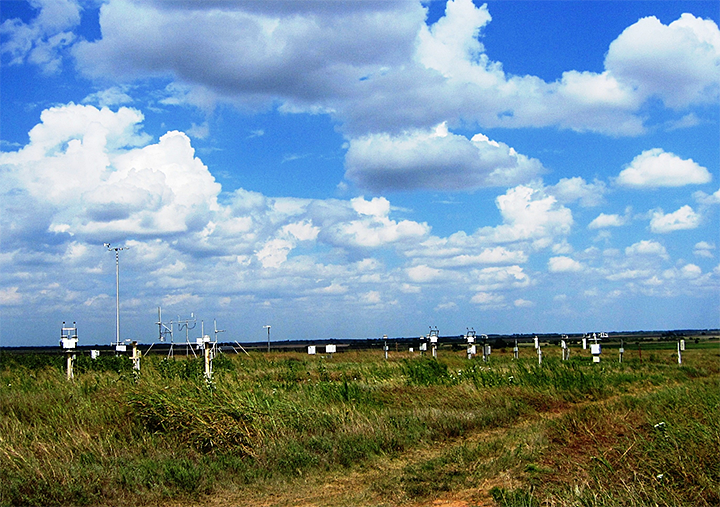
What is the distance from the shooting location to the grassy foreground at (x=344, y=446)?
25.9ft

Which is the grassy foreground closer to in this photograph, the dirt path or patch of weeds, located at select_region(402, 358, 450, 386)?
the dirt path

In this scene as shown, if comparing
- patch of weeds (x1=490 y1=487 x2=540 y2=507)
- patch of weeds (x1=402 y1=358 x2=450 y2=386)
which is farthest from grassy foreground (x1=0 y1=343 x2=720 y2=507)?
patch of weeds (x1=402 y1=358 x2=450 y2=386)

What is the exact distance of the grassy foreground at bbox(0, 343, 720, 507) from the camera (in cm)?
789

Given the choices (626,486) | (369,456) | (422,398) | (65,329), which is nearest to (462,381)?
(422,398)

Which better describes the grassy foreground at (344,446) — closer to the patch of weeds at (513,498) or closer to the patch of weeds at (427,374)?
the patch of weeds at (513,498)

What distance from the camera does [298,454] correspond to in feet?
32.5

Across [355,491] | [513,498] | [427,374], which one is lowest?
[355,491]

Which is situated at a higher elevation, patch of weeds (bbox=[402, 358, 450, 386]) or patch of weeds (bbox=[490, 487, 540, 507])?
patch of weeds (bbox=[402, 358, 450, 386])

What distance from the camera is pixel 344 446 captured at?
10.4m

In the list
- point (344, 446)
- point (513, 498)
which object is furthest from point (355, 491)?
point (513, 498)

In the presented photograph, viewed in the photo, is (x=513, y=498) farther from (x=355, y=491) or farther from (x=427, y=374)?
(x=427, y=374)

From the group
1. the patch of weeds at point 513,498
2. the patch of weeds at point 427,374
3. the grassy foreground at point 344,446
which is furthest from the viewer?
the patch of weeds at point 427,374

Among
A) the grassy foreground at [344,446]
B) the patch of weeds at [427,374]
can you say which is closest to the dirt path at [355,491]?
the grassy foreground at [344,446]

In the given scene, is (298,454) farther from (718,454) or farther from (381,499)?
(718,454)
